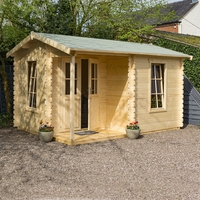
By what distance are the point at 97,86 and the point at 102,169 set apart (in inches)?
166

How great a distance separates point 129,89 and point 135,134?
4.32ft

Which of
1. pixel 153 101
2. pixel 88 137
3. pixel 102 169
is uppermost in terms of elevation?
pixel 153 101

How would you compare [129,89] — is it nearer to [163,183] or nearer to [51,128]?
[51,128]

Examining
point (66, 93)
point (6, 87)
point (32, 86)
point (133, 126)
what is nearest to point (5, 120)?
point (6, 87)

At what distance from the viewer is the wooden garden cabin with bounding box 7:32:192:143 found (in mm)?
8695

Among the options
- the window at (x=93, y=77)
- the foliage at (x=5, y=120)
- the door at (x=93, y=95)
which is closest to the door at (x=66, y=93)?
the door at (x=93, y=95)

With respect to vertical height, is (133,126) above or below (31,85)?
below

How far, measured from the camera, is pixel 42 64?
8.78m

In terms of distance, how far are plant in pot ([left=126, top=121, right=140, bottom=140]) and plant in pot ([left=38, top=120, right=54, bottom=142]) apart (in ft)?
6.91

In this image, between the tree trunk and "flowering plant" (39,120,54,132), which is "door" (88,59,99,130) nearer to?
"flowering plant" (39,120,54,132)

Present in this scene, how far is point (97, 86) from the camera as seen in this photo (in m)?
9.73

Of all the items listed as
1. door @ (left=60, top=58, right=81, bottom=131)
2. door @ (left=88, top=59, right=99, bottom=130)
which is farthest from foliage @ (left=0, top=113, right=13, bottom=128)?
door @ (left=88, top=59, right=99, bottom=130)

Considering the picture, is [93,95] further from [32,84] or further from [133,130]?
[32,84]

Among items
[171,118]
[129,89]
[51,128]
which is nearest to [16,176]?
[51,128]
